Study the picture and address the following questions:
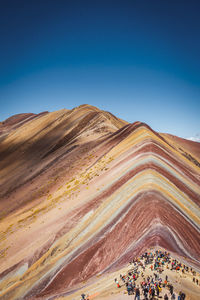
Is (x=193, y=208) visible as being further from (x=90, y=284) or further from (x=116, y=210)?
(x=90, y=284)

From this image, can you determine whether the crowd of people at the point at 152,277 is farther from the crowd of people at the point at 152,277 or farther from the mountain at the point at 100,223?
the mountain at the point at 100,223

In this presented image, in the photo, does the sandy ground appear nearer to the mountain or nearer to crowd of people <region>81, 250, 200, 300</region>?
crowd of people <region>81, 250, 200, 300</region>

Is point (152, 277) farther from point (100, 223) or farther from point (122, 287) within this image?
point (100, 223)

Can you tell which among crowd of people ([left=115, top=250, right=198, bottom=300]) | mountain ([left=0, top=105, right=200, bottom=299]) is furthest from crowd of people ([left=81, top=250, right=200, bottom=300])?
mountain ([left=0, top=105, right=200, bottom=299])

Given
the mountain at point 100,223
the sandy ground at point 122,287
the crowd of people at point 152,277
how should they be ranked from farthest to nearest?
1. the mountain at point 100,223
2. the sandy ground at point 122,287
3. the crowd of people at point 152,277

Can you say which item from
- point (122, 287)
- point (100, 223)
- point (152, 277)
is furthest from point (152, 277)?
point (100, 223)

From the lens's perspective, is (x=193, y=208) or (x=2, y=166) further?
(x=2, y=166)

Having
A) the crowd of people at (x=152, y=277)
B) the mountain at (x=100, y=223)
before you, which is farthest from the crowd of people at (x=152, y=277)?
the mountain at (x=100, y=223)

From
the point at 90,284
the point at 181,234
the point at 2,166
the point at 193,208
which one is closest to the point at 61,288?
the point at 90,284
